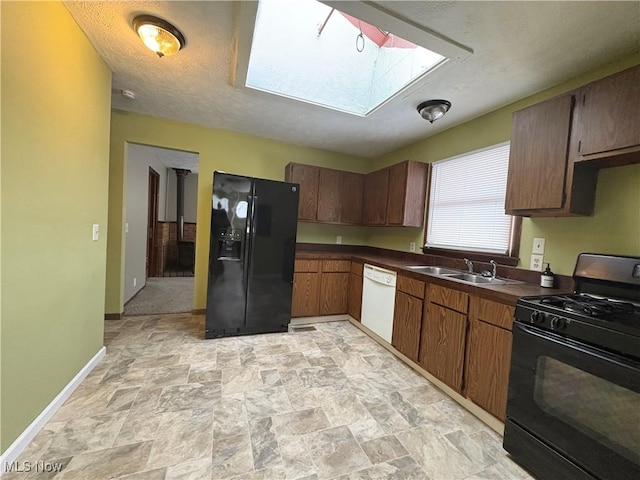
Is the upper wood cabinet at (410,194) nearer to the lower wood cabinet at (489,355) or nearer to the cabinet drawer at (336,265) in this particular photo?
the cabinet drawer at (336,265)

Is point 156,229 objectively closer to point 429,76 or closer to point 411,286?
point 411,286

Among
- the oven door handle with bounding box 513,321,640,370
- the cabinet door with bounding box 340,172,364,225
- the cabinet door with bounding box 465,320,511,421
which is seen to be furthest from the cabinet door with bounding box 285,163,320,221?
the oven door handle with bounding box 513,321,640,370

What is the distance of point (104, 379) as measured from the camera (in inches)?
77.7

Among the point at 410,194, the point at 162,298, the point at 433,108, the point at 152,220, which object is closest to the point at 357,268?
the point at 410,194

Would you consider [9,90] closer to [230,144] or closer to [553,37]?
[230,144]

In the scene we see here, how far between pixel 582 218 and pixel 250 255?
2834 mm

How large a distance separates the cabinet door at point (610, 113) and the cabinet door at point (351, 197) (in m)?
2.48

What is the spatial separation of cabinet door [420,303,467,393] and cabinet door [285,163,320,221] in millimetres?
2016

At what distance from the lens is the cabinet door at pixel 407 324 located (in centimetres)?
232

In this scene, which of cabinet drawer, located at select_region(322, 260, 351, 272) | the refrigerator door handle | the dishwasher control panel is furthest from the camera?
A: cabinet drawer, located at select_region(322, 260, 351, 272)

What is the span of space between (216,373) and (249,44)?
2.47 metres

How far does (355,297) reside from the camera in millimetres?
3383

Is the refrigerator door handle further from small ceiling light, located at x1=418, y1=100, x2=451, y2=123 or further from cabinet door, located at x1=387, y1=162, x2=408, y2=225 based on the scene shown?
small ceiling light, located at x1=418, y1=100, x2=451, y2=123

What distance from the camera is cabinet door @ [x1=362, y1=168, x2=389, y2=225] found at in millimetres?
3468
